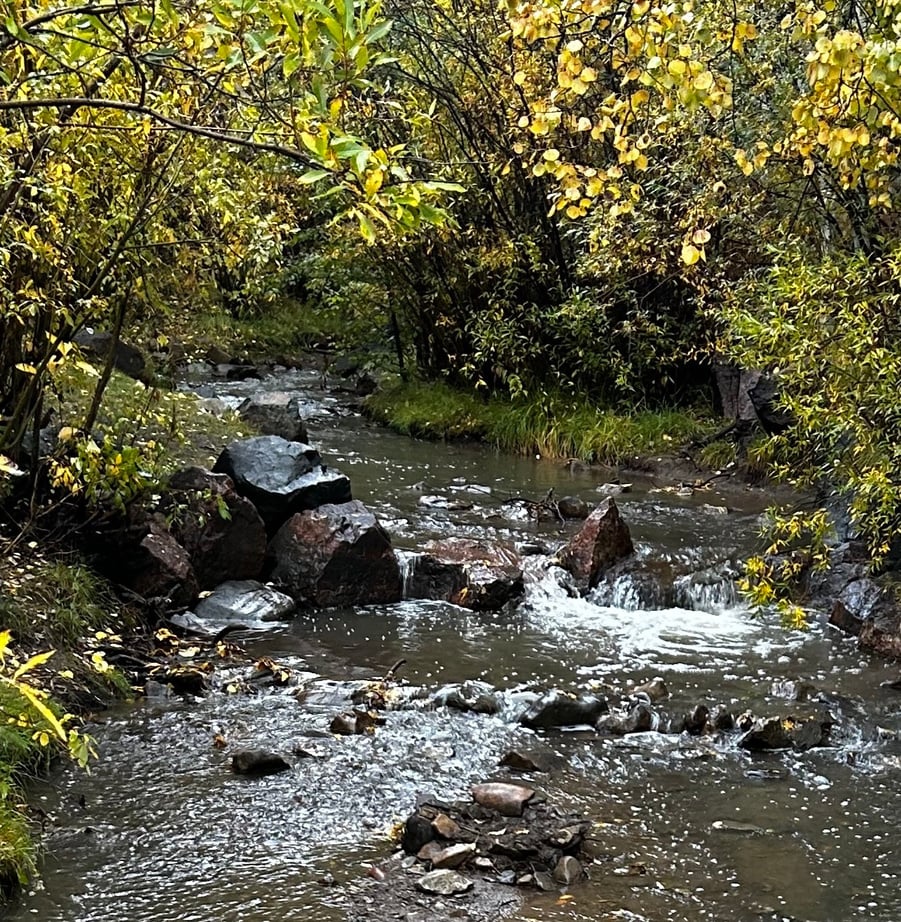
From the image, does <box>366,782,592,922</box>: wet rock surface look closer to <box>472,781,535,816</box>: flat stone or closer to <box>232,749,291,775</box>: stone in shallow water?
<box>472,781,535,816</box>: flat stone

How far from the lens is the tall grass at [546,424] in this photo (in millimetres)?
15625

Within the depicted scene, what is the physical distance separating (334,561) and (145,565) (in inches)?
71.5

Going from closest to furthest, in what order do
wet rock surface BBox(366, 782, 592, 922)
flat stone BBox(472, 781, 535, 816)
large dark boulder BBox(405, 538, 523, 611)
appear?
wet rock surface BBox(366, 782, 592, 922)
flat stone BBox(472, 781, 535, 816)
large dark boulder BBox(405, 538, 523, 611)

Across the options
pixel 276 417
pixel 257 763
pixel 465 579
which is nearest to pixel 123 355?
pixel 276 417

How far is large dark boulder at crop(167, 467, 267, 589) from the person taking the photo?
8.97 metres

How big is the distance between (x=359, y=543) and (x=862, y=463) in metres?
4.42

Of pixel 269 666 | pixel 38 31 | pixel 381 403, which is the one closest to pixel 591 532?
pixel 269 666

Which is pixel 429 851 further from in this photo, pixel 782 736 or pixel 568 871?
pixel 782 736

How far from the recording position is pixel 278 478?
33.2ft

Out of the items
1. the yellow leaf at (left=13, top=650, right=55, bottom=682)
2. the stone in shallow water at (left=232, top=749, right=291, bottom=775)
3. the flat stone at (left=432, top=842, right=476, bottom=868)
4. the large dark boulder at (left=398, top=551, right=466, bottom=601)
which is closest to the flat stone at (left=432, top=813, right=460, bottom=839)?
the flat stone at (left=432, top=842, right=476, bottom=868)

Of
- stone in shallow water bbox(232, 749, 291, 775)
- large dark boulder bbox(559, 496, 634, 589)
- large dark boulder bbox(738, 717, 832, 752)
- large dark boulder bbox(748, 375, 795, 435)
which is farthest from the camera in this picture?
large dark boulder bbox(748, 375, 795, 435)

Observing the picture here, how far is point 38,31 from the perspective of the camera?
142 inches

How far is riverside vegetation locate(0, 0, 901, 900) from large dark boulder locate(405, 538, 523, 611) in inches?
98.1

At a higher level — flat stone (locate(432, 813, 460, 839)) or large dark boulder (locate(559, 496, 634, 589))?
large dark boulder (locate(559, 496, 634, 589))
